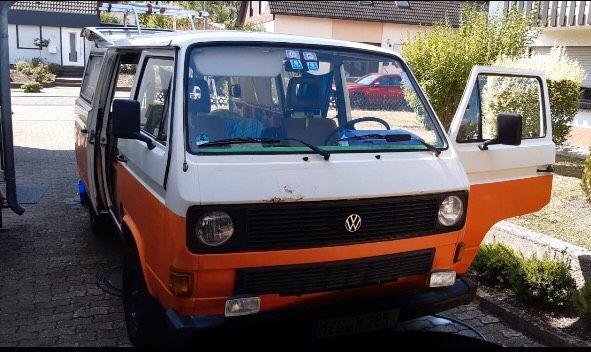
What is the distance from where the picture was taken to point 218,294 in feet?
9.78

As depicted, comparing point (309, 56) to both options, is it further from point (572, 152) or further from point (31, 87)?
point (31, 87)

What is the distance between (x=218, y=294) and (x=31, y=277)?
3031mm

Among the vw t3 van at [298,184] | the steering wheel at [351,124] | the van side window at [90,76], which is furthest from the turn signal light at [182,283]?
the van side window at [90,76]

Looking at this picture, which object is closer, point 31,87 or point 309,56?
point 309,56

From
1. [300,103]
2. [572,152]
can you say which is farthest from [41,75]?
[300,103]

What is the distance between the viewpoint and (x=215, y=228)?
9.61 feet

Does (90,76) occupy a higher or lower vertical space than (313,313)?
higher

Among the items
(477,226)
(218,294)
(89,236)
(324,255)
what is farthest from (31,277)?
(477,226)

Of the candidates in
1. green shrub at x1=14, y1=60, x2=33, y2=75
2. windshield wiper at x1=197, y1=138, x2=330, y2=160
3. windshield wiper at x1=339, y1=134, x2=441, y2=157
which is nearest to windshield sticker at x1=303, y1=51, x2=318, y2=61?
windshield wiper at x1=339, y1=134, x2=441, y2=157

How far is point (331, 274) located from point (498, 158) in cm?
184

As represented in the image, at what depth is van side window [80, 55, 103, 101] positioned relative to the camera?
6.16 m

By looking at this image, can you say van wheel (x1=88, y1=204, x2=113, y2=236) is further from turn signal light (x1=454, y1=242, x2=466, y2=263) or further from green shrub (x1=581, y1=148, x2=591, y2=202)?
green shrub (x1=581, y1=148, x2=591, y2=202)

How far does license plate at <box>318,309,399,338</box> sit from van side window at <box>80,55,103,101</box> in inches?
164

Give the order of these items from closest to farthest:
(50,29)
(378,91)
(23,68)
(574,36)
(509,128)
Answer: (509,128), (378,91), (574,36), (23,68), (50,29)
